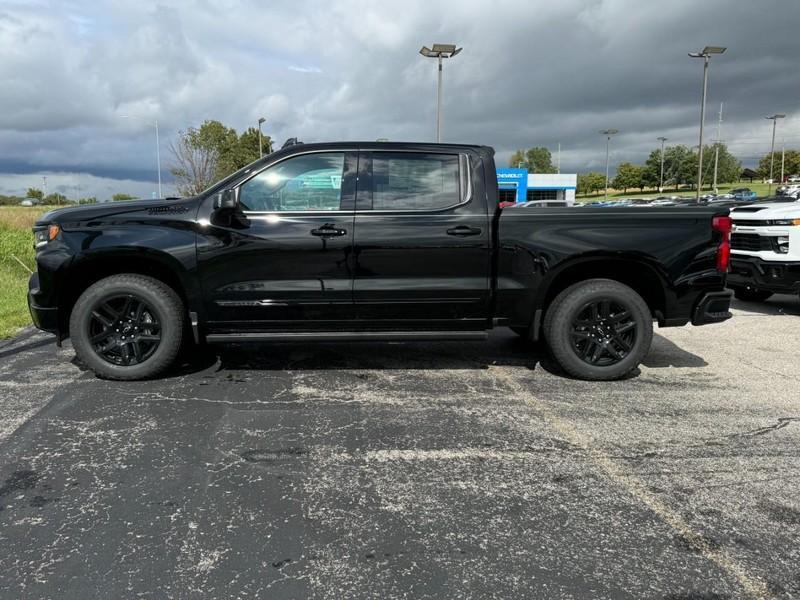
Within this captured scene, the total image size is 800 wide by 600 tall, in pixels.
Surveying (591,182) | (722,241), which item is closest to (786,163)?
(591,182)

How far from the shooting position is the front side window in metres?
4.80

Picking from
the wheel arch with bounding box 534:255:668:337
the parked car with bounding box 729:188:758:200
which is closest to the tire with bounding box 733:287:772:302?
the wheel arch with bounding box 534:255:668:337

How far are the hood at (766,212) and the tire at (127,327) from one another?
24.0 feet

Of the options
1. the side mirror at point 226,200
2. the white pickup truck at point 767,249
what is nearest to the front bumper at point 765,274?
the white pickup truck at point 767,249

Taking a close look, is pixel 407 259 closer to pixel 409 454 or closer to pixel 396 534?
pixel 409 454

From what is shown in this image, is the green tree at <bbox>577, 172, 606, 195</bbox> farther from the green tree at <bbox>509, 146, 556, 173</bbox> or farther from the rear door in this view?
the rear door

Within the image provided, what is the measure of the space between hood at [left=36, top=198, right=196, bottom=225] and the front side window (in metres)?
0.52

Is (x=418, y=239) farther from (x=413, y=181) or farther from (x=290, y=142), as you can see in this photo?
(x=290, y=142)

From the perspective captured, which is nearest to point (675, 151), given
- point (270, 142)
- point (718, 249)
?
point (270, 142)

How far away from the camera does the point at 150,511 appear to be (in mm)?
2930

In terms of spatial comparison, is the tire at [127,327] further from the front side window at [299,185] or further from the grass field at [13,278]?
the grass field at [13,278]

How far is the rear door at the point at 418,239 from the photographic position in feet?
15.7

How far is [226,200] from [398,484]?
2584 mm

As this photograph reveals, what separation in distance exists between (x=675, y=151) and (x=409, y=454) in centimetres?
11791
